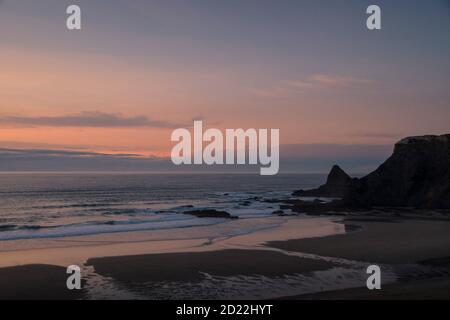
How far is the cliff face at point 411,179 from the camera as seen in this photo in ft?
167

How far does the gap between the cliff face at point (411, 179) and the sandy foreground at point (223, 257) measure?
2012 centimetres

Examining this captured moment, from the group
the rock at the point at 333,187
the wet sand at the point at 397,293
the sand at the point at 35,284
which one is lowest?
the rock at the point at 333,187

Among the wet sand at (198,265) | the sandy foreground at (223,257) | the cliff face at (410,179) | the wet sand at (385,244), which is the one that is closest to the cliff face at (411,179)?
the cliff face at (410,179)

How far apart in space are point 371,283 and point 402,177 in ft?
143

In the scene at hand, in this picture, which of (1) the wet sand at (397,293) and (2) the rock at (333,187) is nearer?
(1) the wet sand at (397,293)

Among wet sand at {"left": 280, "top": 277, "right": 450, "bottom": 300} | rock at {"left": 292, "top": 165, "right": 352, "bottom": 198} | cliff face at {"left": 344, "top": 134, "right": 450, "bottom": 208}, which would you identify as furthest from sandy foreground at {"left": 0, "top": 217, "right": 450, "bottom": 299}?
rock at {"left": 292, "top": 165, "right": 352, "bottom": 198}

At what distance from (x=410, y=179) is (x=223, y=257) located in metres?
40.7

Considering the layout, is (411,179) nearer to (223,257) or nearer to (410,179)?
(410,179)

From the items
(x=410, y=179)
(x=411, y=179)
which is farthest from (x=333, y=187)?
(x=411, y=179)

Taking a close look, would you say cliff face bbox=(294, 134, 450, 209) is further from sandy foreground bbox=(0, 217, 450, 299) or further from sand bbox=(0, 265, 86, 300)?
sand bbox=(0, 265, 86, 300)

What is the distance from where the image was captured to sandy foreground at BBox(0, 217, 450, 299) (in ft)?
49.0

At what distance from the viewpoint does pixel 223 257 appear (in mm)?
21047

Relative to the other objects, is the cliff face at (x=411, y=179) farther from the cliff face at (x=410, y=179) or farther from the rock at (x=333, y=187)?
the rock at (x=333, y=187)
